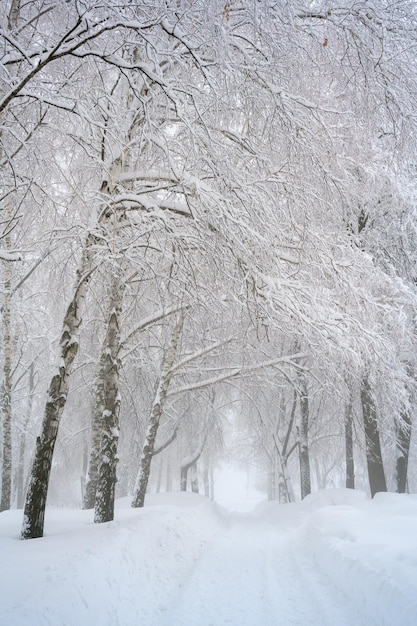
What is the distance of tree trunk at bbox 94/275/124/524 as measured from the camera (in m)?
7.52

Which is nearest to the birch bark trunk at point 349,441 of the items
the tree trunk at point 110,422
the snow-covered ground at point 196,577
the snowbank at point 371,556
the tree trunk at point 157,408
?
the snowbank at point 371,556

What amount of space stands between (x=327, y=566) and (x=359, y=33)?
254 inches

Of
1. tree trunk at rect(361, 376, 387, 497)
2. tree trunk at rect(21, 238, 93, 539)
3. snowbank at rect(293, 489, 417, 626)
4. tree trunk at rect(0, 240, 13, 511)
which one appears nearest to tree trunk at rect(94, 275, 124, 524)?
tree trunk at rect(21, 238, 93, 539)

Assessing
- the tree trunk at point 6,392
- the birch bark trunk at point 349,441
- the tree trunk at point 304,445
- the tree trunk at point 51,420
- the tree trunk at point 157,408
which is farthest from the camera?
the tree trunk at point 304,445

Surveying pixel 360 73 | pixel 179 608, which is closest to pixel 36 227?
pixel 360 73

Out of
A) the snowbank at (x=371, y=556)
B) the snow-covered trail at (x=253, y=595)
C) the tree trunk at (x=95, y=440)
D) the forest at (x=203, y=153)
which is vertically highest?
the forest at (x=203, y=153)

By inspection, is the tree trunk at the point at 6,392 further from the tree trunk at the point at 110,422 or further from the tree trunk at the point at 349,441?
the tree trunk at the point at 349,441

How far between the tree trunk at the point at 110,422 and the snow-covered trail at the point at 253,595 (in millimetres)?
1985

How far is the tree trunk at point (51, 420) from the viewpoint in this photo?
5758 mm

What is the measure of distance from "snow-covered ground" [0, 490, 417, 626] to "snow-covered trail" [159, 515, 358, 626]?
0.01m

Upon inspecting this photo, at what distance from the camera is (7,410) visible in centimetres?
1247

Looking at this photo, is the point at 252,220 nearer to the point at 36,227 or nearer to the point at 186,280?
the point at 186,280

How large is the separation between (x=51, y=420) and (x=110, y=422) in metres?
2.02

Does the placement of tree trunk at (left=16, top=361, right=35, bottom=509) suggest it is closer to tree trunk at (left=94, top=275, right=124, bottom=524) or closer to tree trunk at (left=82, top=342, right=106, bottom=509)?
tree trunk at (left=82, top=342, right=106, bottom=509)
